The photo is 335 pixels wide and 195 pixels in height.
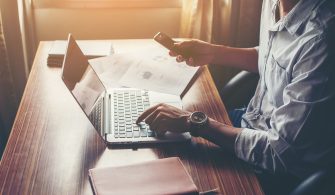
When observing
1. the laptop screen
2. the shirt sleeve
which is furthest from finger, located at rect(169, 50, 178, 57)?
the shirt sleeve

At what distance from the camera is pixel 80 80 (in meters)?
1.12

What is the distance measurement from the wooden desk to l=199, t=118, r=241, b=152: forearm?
0.07 ft

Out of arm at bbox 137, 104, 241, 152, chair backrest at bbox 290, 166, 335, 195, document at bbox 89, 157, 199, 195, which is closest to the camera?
document at bbox 89, 157, 199, 195

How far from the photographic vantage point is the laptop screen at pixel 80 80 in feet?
3.41

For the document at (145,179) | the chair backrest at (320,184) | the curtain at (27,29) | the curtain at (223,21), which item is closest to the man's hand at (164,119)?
the document at (145,179)

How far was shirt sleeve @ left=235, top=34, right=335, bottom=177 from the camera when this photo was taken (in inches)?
38.4

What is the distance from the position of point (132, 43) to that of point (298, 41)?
829mm

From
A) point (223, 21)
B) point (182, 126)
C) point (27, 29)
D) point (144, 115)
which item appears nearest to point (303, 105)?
point (182, 126)

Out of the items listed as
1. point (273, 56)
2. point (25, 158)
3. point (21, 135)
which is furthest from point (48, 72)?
point (273, 56)

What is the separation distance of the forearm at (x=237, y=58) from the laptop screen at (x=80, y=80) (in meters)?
0.47

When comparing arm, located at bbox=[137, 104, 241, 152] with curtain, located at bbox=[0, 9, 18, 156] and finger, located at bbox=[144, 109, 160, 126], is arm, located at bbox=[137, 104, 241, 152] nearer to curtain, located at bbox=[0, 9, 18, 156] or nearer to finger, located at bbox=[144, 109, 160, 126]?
finger, located at bbox=[144, 109, 160, 126]

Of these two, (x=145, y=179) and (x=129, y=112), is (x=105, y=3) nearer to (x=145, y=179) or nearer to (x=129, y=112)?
(x=129, y=112)

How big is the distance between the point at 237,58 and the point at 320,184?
2.17ft

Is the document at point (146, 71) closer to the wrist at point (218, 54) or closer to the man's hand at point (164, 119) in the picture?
the wrist at point (218, 54)
